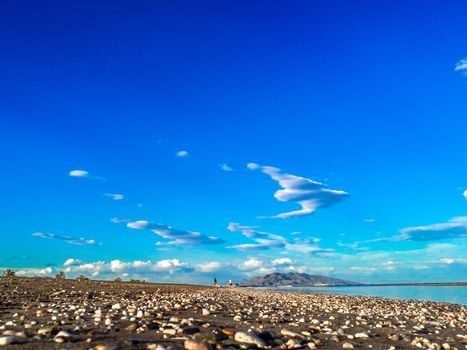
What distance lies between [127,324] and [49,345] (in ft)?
8.75

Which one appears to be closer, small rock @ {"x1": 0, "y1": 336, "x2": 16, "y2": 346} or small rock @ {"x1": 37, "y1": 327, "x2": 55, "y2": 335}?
small rock @ {"x1": 0, "y1": 336, "x2": 16, "y2": 346}

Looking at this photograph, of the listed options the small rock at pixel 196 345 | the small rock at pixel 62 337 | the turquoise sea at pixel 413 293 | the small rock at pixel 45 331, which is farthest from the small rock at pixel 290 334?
the turquoise sea at pixel 413 293

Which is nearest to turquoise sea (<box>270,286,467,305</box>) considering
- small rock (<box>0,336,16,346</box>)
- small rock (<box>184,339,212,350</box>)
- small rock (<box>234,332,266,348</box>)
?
small rock (<box>234,332,266,348</box>)

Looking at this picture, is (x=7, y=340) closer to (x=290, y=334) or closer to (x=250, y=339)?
(x=250, y=339)

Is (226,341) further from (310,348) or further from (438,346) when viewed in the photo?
(438,346)

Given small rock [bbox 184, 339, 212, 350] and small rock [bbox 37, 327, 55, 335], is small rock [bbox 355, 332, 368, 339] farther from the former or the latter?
small rock [bbox 37, 327, 55, 335]

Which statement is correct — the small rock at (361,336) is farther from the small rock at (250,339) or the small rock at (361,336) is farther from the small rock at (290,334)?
the small rock at (250,339)

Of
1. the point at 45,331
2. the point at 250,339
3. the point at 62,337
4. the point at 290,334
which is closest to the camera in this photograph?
the point at 62,337

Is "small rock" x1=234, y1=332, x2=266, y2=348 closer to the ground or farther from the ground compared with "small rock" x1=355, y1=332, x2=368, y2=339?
closer to the ground

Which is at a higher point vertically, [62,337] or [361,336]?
[361,336]

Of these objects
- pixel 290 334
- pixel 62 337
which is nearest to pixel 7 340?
pixel 62 337

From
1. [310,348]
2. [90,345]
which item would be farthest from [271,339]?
[90,345]

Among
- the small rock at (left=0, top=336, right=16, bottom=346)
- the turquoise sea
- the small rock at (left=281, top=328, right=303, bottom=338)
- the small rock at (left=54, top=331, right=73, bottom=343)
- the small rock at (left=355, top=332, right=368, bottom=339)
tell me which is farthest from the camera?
the turquoise sea

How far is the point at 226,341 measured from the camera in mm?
8602
